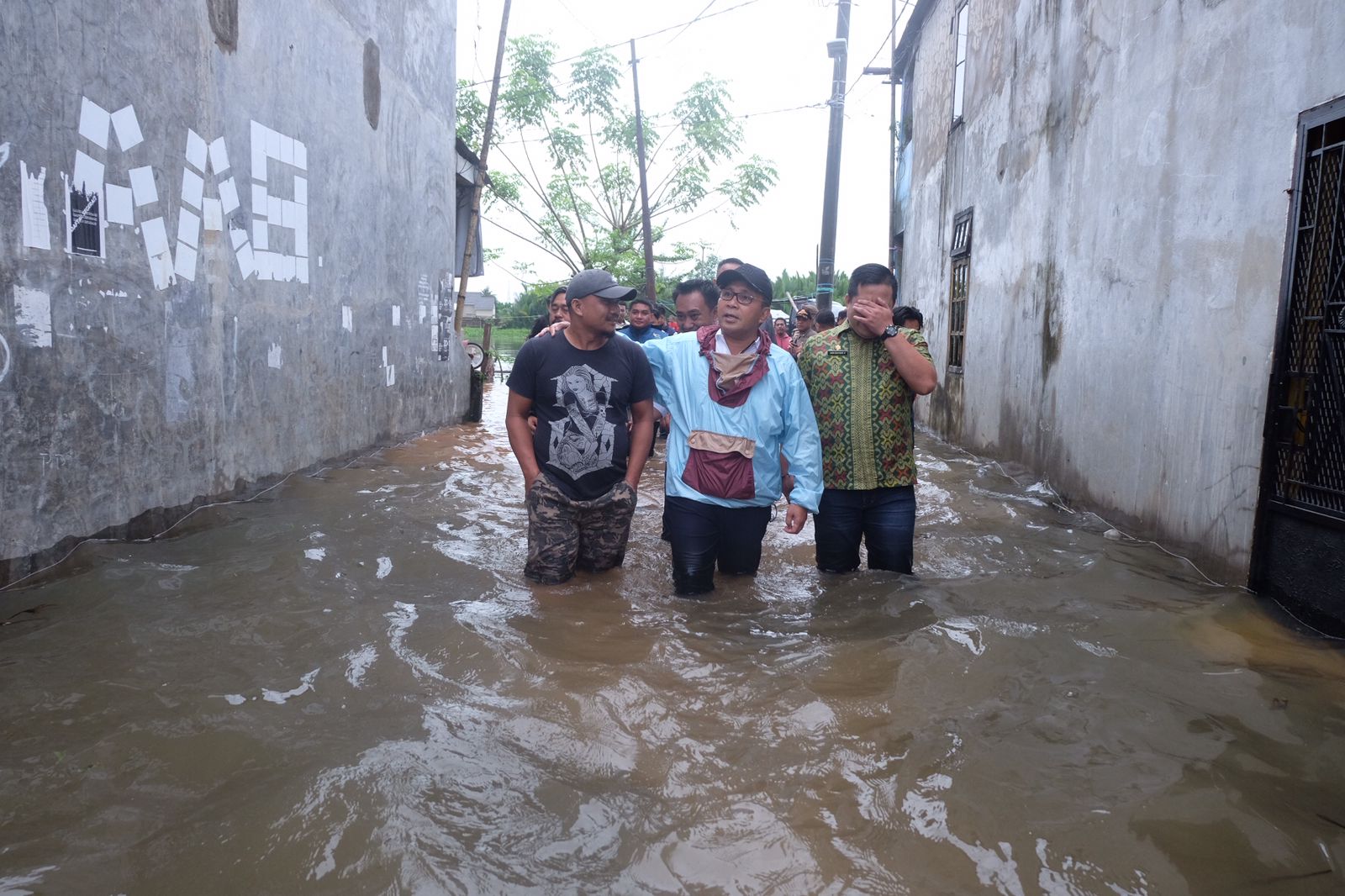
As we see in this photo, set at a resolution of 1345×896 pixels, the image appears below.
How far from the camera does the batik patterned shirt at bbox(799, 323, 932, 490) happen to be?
429cm

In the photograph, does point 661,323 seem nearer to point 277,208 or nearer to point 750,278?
point 277,208

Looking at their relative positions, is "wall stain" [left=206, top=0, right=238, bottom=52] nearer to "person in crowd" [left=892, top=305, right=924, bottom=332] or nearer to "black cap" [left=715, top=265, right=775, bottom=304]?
"black cap" [left=715, top=265, right=775, bottom=304]

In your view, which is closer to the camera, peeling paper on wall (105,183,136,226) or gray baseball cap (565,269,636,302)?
gray baseball cap (565,269,636,302)

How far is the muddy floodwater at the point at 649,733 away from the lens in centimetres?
233

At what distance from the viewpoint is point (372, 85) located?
30.9 ft

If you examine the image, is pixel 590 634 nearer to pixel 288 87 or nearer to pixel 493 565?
pixel 493 565

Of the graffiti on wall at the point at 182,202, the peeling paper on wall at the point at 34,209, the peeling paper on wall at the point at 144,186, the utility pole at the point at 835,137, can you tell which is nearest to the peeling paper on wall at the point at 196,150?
the graffiti on wall at the point at 182,202

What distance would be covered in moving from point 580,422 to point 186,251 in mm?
2957

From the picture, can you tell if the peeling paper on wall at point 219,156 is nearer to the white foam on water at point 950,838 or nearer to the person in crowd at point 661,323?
the person in crowd at point 661,323

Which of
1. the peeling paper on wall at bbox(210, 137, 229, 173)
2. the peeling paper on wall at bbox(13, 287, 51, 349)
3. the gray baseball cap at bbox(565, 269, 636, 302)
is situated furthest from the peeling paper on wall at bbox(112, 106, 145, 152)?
the gray baseball cap at bbox(565, 269, 636, 302)

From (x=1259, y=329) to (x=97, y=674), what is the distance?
524cm

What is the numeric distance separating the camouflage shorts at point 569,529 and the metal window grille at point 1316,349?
3045 millimetres

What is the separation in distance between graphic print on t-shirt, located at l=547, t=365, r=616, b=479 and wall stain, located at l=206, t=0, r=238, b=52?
11.8 ft

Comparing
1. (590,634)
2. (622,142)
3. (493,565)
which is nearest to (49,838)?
(590,634)
